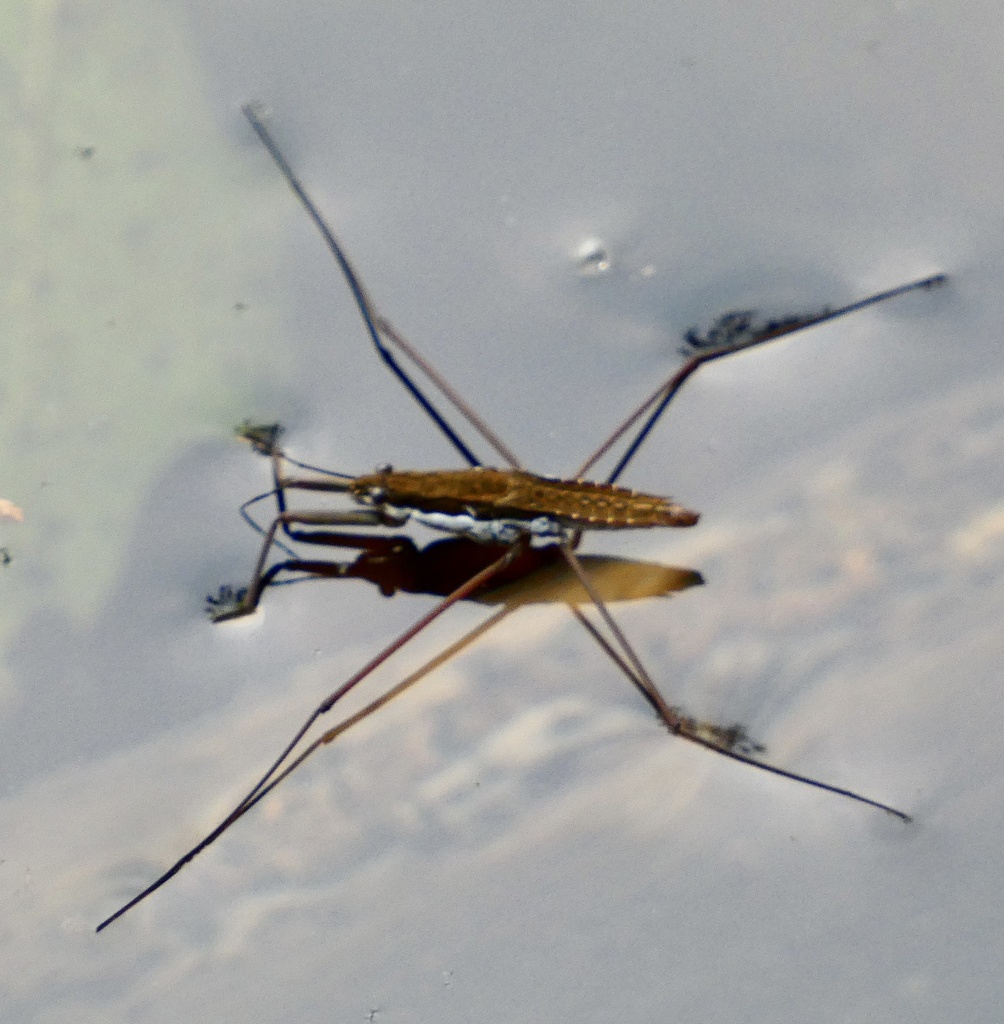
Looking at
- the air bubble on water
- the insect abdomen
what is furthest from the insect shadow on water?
the air bubble on water

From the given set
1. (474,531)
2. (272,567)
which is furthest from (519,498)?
(272,567)

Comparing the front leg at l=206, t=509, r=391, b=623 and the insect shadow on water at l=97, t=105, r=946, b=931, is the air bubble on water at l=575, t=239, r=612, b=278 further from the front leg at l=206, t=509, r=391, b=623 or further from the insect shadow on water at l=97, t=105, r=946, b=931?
the front leg at l=206, t=509, r=391, b=623

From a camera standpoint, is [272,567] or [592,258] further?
[592,258]

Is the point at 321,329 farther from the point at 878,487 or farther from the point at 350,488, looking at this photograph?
the point at 878,487

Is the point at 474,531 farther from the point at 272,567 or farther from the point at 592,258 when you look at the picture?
the point at 592,258

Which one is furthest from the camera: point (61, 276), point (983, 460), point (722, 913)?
point (61, 276)

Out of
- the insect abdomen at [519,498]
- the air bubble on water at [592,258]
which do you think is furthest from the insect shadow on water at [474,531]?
the air bubble on water at [592,258]

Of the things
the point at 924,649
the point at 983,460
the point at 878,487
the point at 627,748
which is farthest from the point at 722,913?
→ the point at 983,460

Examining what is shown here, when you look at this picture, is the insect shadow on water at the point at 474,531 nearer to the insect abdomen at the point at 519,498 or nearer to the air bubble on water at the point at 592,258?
the insect abdomen at the point at 519,498
